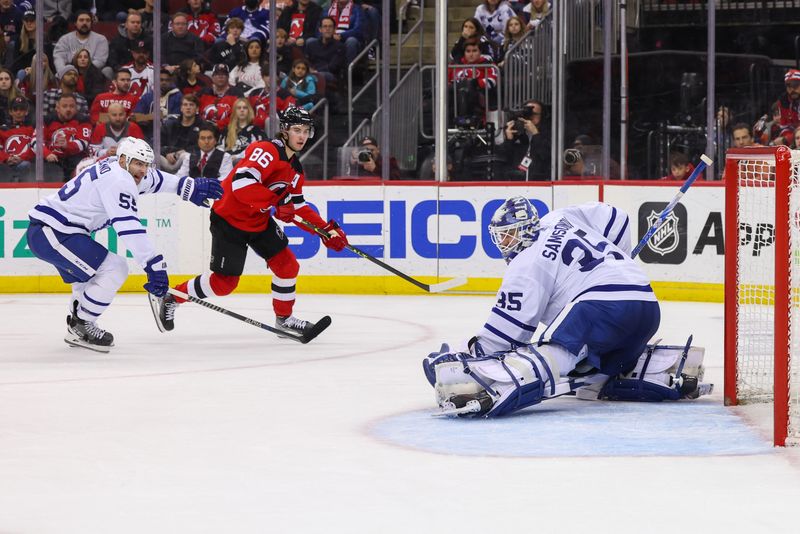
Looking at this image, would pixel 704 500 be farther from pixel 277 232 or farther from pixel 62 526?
pixel 277 232

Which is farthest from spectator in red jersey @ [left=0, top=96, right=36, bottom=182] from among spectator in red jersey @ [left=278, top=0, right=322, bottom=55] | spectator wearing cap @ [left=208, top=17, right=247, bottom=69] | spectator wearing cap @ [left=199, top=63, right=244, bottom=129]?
spectator in red jersey @ [left=278, top=0, right=322, bottom=55]

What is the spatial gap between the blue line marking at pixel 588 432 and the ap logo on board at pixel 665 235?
381 centimetres

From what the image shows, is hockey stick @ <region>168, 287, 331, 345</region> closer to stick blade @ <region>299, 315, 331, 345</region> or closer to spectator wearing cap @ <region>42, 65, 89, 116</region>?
stick blade @ <region>299, 315, 331, 345</region>

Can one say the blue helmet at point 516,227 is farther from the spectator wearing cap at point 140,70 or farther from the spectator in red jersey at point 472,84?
the spectator wearing cap at point 140,70

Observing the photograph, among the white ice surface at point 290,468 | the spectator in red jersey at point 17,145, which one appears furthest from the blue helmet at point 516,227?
the spectator in red jersey at point 17,145

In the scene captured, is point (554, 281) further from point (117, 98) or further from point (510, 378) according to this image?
point (117, 98)

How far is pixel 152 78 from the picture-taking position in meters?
8.73

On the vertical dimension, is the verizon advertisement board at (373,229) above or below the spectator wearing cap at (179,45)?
below

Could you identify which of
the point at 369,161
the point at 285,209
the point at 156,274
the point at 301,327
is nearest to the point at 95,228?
the point at 156,274

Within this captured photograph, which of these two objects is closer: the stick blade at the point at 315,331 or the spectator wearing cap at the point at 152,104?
the stick blade at the point at 315,331

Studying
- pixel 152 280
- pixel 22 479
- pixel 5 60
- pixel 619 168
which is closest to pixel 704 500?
pixel 22 479

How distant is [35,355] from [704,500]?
3.52 m

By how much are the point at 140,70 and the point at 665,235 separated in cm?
363

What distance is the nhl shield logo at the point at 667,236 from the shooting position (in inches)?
314
